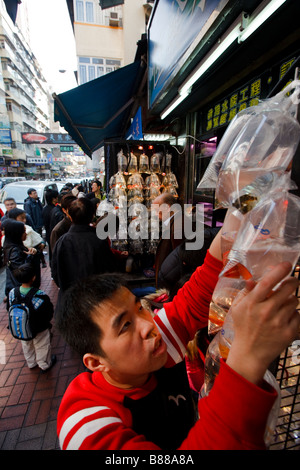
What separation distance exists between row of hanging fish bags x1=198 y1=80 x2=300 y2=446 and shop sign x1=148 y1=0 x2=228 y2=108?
1.71m

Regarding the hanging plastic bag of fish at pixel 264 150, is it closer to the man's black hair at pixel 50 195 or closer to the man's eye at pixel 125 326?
the man's eye at pixel 125 326

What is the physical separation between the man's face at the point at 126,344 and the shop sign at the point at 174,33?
7.64 ft

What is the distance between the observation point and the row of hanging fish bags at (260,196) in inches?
24.1

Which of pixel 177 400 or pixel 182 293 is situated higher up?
pixel 182 293

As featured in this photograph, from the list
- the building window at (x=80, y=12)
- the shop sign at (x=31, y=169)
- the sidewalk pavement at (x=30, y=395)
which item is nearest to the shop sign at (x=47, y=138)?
the building window at (x=80, y=12)

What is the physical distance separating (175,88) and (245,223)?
3.58 meters

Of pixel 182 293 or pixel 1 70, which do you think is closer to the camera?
pixel 182 293

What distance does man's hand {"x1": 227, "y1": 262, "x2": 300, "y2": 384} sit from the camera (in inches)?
20.1

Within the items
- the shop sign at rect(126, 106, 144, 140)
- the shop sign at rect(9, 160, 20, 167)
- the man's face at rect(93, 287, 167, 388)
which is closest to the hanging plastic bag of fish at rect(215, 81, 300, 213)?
the man's face at rect(93, 287, 167, 388)

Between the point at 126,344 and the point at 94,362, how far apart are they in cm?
19

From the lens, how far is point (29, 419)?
2451mm

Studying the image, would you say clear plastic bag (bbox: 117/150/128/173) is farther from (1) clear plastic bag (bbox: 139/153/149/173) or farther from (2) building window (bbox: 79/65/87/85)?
(2) building window (bbox: 79/65/87/85)
